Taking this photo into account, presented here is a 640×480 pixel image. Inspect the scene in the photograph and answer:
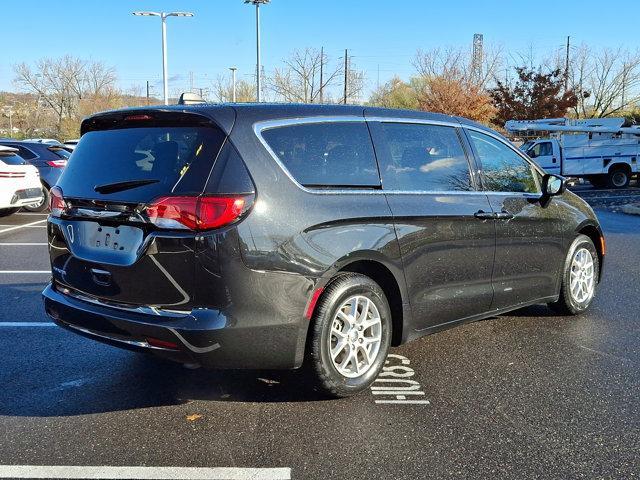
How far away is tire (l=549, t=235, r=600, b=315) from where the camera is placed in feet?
18.0

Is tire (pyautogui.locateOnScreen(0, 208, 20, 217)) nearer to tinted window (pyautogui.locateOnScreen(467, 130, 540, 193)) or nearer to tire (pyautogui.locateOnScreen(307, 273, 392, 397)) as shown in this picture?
tinted window (pyautogui.locateOnScreen(467, 130, 540, 193))

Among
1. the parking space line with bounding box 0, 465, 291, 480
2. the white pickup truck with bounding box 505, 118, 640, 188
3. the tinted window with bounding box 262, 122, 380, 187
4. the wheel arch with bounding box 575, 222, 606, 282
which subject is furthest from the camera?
the white pickup truck with bounding box 505, 118, 640, 188

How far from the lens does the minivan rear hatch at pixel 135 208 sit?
3.26 meters

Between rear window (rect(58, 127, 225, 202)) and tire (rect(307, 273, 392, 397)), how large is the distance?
1026mm

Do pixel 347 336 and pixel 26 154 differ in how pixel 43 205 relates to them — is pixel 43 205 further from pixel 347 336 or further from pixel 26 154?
pixel 347 336

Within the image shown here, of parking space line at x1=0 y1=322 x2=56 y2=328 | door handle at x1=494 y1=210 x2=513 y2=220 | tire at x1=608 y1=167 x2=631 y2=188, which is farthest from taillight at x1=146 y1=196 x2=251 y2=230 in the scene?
tire at x1=608 y1=167 x2=631 y2=188

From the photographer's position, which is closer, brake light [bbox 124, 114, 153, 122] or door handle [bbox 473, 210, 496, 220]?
brake light [bbox 124, 114, 153, 122]

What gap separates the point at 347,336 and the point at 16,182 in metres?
10.9

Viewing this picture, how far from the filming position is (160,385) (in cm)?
407

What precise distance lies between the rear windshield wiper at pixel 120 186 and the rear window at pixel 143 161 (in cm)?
1

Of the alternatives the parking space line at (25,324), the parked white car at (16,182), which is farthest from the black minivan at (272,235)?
the parked white car at (16,182)

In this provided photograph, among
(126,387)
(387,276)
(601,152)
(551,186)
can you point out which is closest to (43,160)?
(126,387)

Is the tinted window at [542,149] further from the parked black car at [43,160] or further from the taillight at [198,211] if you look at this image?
the taillight at [198,211]

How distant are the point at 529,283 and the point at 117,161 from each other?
3341 millimetres
